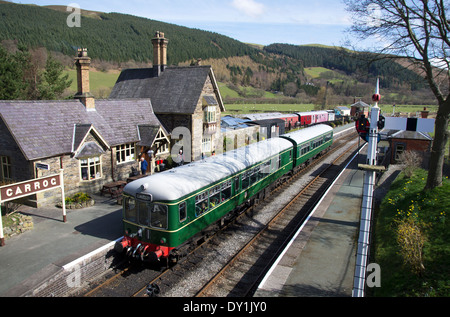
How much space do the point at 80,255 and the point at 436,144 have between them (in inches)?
635

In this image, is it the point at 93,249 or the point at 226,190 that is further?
the point at 226,190

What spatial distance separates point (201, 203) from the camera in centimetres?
1174

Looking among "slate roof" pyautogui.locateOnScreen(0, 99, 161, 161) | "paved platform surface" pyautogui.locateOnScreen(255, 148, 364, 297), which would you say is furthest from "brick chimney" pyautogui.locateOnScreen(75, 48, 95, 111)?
"paved platform surface" pyautogui.locateOnScreen(255, 148, 364, 297)

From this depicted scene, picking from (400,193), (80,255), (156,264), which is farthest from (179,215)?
(400,193)

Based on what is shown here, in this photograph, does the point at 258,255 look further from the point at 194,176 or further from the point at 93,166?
the point at 93,166

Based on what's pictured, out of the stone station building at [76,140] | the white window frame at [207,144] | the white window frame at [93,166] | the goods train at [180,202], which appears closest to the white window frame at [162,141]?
the stone station building at [76,140]

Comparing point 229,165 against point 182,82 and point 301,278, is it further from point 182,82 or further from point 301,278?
point 182,82

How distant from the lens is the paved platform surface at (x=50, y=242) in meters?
9.27

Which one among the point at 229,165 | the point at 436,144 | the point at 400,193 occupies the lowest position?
the point at 400,193

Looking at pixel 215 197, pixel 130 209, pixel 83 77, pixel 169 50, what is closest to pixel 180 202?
pixel 130 209

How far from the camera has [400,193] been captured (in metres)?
16.6

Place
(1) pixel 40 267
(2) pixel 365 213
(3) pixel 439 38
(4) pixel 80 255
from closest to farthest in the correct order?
(2) pixel 365 213
(1) pixel 40 267
(4) pixel 80 255
(3) pixel 439 38

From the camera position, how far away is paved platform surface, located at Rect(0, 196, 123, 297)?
9.27 m

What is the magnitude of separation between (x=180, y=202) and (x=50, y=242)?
560 centimetres
